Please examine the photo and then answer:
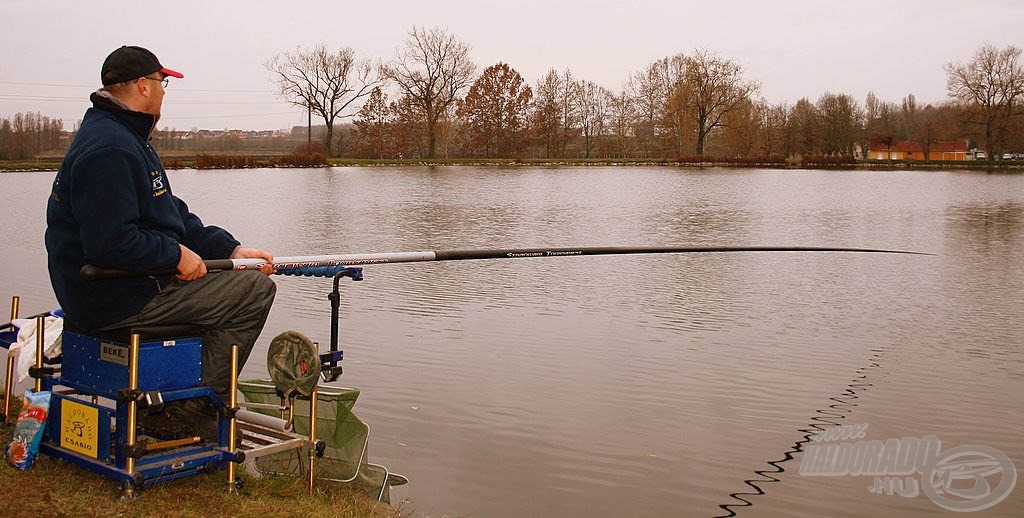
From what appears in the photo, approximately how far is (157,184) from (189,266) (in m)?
0.36

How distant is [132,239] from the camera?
A: 3.74 m

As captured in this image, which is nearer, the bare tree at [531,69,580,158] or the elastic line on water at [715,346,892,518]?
the elastic line on water at [715,346,892,518]

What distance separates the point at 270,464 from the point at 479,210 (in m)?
21.9

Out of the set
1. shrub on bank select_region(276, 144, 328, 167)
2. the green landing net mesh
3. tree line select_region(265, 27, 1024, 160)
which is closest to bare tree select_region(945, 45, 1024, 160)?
tree line select_region(265, 27, 1024, 160)

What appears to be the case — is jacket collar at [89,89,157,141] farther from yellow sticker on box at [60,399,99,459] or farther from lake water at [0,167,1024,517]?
lake water at [0,167,1024,517]

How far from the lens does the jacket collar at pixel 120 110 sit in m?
3.95

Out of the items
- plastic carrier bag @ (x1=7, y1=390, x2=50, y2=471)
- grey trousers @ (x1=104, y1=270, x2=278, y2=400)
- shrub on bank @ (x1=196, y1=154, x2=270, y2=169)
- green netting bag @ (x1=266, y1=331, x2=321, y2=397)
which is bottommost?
plastic carrier bag @ (x1=7, y1=390, x2=50, y2=471)

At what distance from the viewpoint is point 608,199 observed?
32.7m

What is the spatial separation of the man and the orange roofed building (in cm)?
11980

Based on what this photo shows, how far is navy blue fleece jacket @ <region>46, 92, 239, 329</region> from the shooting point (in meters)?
3.72

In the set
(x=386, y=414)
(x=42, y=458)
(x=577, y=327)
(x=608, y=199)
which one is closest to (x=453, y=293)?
(x=577, y=327)

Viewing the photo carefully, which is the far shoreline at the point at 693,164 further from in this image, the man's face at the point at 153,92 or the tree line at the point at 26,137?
the man's face at the point at 153,92

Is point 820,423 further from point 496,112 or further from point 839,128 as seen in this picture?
point 839,128

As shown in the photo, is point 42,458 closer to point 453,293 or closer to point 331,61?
point 453,293
